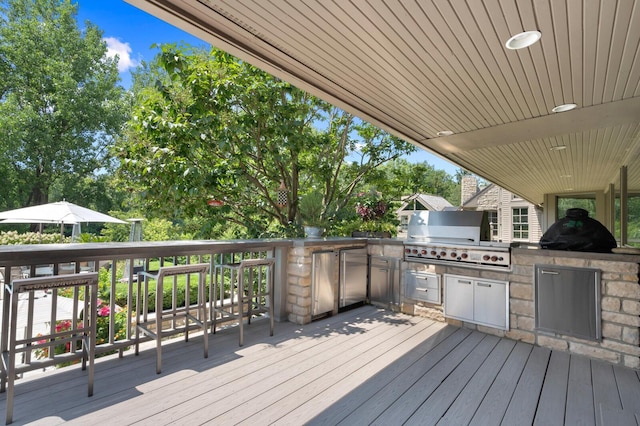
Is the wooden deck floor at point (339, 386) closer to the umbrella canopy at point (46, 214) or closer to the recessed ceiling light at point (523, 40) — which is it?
the recessed ceiling light at point (523, 40)

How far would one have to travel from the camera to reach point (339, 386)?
241cm

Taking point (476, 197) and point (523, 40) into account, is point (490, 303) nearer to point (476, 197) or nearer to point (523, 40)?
point (523, 40)

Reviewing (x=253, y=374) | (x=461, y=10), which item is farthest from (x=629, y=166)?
(x=253, y=374)

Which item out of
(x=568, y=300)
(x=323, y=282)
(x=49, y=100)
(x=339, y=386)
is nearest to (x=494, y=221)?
(x=568, y=300)

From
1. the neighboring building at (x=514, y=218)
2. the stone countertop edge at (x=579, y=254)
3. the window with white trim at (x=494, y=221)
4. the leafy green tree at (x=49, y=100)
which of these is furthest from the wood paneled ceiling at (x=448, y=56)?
the leafy green tree at (x=49, y=100)

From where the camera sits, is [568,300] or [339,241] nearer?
[568,300]

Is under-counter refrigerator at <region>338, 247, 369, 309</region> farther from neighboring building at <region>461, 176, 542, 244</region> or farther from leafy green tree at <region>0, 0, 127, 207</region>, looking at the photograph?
leafy green tree at <region>0, 0, 127, 207</region>

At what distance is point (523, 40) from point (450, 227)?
2.33 meters

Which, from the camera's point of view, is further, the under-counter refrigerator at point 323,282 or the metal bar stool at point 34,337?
the under-counter refrigerator at point 323,282

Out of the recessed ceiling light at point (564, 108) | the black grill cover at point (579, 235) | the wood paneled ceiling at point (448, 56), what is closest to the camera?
the wood paneled ceiling at point (448, 56)

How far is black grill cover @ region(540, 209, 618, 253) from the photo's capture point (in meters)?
3.08

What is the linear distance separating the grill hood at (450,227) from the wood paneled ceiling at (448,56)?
3.64ft

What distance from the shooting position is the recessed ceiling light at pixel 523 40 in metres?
1.99

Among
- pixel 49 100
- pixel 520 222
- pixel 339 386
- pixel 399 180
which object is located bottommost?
pixel 339 386
